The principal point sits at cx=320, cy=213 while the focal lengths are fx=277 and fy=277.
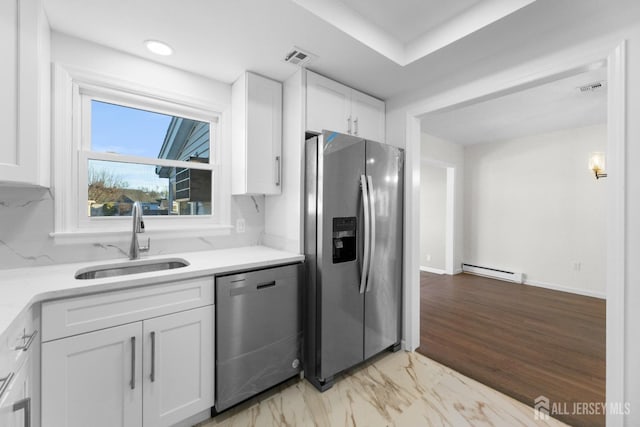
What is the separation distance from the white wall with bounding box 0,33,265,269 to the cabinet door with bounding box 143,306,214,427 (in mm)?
721

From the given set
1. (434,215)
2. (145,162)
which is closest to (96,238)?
(145,162)

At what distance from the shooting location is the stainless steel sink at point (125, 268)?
172 centimetres

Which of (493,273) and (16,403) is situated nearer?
(16,403)

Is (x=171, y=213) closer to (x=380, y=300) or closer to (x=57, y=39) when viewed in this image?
(x=57, y=39)

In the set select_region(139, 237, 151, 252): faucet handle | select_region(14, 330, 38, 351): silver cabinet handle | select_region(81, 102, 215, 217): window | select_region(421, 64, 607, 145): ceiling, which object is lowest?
select_region(14, 330, 38, 351): silver cabinet handle

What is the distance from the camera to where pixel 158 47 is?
1837 millimetres

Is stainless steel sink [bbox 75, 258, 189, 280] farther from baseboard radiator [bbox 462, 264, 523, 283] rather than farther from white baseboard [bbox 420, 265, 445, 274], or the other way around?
baseboard radiator [bbox 462, 264, 523, 283]

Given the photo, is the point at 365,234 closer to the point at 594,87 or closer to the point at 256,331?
the point at 256,331

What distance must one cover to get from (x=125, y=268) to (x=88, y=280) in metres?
0.53

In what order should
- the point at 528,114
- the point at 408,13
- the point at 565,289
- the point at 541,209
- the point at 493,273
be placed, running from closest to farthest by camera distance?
the point at 408,13 → the point at 528,114 → the point at 565,289 → the point at 541,209 → the point at 493,273

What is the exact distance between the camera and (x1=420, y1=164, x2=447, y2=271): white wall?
5508 mm

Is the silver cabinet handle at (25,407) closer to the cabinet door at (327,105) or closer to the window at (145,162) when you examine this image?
the window at (145,162)

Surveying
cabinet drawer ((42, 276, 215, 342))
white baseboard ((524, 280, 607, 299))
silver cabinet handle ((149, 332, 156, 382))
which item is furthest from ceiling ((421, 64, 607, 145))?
silver cabinet handle ((149, 332, 156, 382))

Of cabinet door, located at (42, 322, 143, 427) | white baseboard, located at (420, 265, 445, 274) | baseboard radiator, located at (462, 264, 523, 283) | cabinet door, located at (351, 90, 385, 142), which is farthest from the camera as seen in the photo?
white baseboard, located at (420, 265, 445, 274)
